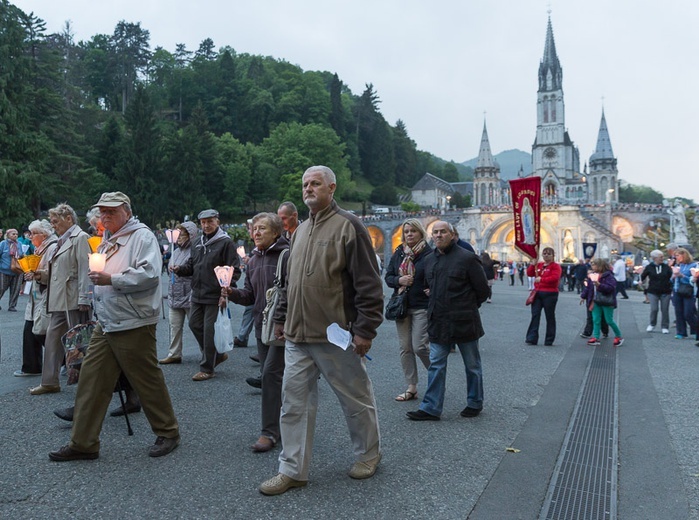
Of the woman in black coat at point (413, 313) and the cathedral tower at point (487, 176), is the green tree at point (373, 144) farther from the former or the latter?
the woman in black coat at point (413, 313)

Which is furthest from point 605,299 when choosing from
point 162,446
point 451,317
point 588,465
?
point 162,446

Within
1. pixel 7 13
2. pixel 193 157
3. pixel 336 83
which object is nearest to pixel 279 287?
pixel 7 13

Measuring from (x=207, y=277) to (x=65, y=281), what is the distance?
4.87 ft

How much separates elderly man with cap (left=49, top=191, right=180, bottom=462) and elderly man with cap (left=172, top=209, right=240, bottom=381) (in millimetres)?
2244

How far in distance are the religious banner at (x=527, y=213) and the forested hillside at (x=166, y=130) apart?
26632 millimetres

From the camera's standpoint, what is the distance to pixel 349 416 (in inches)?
147

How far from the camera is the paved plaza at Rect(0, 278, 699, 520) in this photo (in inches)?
130

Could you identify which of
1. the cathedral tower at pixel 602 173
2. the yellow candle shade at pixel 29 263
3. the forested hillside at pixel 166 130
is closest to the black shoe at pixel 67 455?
the yellow candle shade at pixel 29 263

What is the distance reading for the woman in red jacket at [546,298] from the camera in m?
9.67

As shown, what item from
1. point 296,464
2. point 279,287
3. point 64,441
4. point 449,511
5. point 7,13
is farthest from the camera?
point 7,13

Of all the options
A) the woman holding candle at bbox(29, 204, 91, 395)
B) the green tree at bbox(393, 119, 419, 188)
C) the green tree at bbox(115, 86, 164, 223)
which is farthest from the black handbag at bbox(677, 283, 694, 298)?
the green tree at bbox(393, 119, 419, 188)

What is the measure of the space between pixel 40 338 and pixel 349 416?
4.27 metres

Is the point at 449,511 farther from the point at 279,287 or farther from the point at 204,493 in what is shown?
the point at 279,287

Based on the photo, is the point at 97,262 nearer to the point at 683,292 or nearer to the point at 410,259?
the point at 410,259
